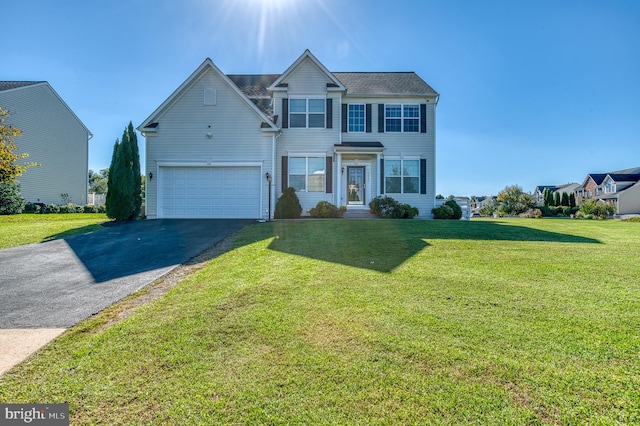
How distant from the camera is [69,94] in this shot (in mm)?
26000

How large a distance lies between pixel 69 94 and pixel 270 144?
22.8 m

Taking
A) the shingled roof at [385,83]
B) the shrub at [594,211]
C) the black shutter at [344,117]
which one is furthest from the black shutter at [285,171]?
the shrub at [594,211]

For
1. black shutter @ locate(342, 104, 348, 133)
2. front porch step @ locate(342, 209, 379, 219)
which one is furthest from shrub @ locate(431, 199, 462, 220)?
black shutter @ locate(342, 104, 348, 133)

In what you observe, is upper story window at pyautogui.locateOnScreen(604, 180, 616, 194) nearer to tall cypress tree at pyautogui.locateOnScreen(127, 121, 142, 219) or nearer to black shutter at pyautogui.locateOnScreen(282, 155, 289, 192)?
black shutter at pyautogui.locateOnScreen(282, 155, 289, 192)

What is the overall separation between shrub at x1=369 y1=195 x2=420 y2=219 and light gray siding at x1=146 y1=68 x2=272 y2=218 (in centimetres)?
542

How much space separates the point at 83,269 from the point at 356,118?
13983 mm

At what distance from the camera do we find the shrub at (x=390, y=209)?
15.0m

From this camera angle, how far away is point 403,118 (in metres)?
16.7

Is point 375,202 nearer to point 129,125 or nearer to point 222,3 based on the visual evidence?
point 222,3

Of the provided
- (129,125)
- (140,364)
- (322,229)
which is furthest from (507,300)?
(129,125)

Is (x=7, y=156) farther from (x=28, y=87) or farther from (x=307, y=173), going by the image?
(x=28, y=87)

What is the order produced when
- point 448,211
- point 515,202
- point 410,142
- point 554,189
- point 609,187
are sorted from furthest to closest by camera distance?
1. point 554,189
2. point 609,187
3. point 515,202
4. point 410,142
5. point 448,211

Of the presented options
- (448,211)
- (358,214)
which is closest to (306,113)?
(358,214)

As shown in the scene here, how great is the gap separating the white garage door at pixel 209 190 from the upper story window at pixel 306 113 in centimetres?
338
